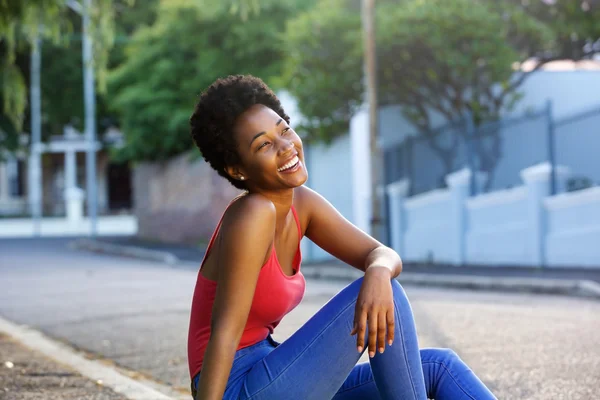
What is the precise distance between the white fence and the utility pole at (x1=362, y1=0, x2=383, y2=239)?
1503 millimetres

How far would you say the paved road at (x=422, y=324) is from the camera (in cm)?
530

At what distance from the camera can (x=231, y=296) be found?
2666 mm

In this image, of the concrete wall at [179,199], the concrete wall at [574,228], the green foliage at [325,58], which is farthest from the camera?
the concrete wall at [179,199]

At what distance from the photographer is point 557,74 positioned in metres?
17.6

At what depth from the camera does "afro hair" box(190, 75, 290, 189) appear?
2.84 meters

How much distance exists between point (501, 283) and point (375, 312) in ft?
30.3

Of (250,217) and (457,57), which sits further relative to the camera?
(457,57)

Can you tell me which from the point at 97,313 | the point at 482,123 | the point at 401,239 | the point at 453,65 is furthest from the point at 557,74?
the point at 97,313

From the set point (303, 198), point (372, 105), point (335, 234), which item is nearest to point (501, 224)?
point (372, 105)

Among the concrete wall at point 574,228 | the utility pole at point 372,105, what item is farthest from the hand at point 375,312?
the utility pole at point 372,105

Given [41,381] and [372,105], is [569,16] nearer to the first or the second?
[372,105]

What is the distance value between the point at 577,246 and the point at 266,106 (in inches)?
443

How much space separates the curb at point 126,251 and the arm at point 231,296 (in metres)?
16.6

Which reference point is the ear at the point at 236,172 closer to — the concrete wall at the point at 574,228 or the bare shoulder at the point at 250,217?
the bare shoulder at the point at 250,217
